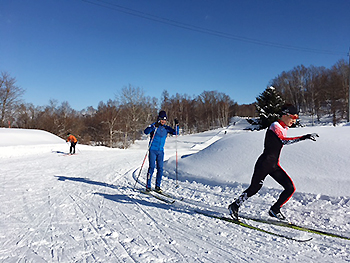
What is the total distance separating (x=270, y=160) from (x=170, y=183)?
4.12 metres

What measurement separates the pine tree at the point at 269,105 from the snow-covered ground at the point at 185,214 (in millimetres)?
17200

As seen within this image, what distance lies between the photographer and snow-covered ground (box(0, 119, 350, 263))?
2.79 metres

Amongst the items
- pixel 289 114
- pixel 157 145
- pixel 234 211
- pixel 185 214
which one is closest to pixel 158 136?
pixel 157 145

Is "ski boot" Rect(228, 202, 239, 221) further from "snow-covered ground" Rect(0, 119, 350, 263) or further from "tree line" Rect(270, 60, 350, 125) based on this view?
"tree line" Rect(270, 60, 350, 125)

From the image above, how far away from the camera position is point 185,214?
13.9 feet

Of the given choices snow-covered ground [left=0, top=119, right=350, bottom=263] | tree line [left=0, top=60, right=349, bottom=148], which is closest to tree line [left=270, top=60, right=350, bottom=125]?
tree line [left=0, top=60, right=349, bottom=148]

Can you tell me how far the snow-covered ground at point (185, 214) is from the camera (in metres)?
2.79

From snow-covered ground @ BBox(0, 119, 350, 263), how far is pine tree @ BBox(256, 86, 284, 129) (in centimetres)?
1720

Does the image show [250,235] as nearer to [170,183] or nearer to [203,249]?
[203,249]

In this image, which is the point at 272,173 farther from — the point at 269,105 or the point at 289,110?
the point at 269,105

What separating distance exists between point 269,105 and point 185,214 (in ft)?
72.7

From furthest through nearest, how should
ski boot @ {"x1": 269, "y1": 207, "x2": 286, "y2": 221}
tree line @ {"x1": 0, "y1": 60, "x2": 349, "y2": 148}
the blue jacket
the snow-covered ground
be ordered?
tree line @ {"x1": 0, "y1": 60, "x2": 349, "y2": 148} → the blue jacket → ski boot @ {"x1": 269, "y1": 207, "x2": 286, "y2": 221} → the snow-covered ground

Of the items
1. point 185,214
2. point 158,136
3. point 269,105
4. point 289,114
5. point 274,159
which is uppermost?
point 269,105

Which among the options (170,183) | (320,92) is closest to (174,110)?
(320,92)
